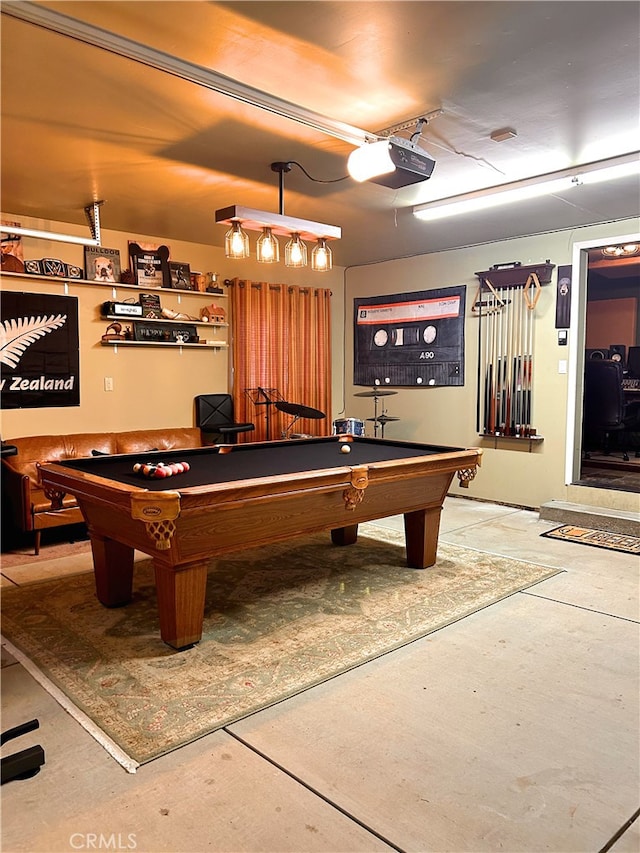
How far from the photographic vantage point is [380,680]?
2.68 meters

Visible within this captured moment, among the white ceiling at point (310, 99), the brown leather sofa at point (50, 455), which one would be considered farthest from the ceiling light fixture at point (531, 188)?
the brown leather sofa at point (50, 455)

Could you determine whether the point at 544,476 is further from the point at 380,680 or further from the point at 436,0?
the point at 436,0

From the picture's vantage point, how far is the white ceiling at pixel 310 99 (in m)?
2.31

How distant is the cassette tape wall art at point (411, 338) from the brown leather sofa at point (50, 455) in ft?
8.01

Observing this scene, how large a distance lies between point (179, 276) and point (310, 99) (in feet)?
10.9

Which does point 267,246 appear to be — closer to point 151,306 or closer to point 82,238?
point 82,238

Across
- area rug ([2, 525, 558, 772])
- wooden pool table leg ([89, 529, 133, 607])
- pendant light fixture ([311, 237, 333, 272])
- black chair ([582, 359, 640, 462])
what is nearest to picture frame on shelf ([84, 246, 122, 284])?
pendant light fixture ([311, 237, 333, 272])

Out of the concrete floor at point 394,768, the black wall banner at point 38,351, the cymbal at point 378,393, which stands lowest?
the concrete floor at point 394,768

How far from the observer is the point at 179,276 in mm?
6039

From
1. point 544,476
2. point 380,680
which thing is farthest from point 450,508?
point 380,680

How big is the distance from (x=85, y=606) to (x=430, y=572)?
2.16 metres

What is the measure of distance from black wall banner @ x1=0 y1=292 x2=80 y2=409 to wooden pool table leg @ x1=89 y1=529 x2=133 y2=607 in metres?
2.21

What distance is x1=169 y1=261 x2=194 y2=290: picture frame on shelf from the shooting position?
19.7ft

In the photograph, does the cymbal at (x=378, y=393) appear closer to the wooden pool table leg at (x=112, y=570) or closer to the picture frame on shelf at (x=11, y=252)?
the picture frame on shelf at (x=11, y=252)
